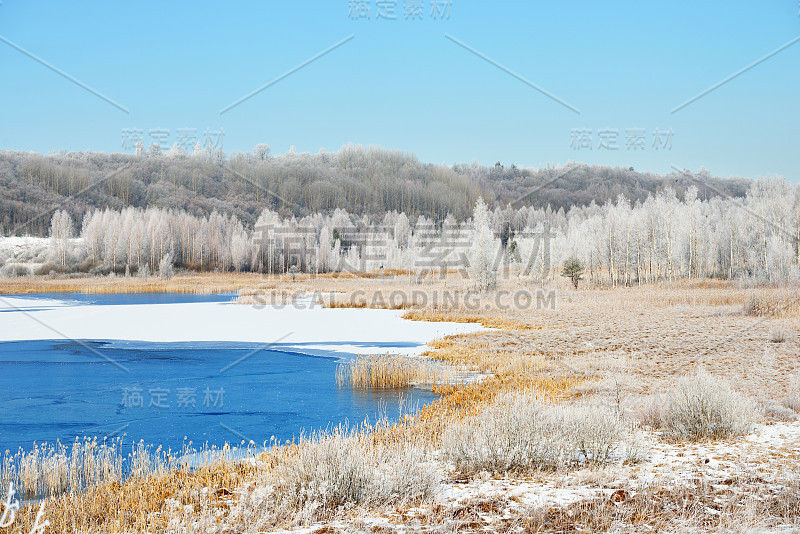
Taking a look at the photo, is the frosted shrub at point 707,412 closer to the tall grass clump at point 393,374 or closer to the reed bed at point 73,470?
the tall grass clump at point 393,374

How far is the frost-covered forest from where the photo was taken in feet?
211

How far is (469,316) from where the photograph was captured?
33.5 m

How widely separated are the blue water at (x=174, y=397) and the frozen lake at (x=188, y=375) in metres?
0.03

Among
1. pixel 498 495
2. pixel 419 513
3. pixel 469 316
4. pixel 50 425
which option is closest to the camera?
pixel 419 513

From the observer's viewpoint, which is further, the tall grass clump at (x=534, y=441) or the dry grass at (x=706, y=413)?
the dry grass at (x=706, y=413)

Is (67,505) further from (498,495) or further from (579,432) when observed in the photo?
(579,432)

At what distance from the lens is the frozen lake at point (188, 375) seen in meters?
12.4

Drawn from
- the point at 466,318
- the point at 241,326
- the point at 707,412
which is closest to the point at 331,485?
the point at 707,412

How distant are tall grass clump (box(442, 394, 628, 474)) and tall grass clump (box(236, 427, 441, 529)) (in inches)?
45.7

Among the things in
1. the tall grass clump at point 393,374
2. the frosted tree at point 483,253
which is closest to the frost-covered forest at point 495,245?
the frosted tree at point 483,253

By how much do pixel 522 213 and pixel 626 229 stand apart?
277 ft

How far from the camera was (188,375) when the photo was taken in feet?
60.1

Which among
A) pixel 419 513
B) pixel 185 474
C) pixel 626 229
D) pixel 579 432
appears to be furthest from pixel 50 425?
pixel 626 229
